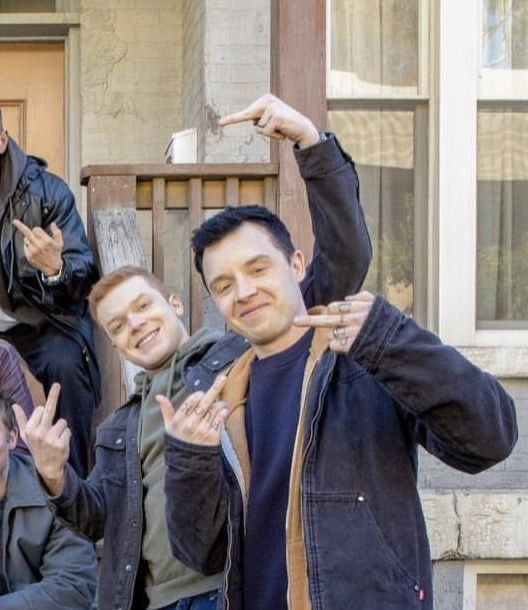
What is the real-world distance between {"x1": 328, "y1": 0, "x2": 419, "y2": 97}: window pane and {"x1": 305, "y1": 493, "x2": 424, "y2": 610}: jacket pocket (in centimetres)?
284

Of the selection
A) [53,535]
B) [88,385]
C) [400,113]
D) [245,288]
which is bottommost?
[53,535]

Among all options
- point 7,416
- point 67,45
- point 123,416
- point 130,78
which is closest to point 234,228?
point 123,416

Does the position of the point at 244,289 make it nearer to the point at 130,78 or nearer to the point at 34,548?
the point at 34,548

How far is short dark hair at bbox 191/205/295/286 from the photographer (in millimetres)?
2732

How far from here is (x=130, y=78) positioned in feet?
20.9

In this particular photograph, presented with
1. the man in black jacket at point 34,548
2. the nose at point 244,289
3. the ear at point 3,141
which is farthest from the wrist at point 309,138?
the ear at point 3,141

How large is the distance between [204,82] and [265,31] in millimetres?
369

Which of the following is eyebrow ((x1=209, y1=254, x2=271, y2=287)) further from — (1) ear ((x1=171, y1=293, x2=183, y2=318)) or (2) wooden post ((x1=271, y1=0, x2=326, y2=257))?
(2) wooden post ((x1=271, y1=0, x2=326, y2=257))

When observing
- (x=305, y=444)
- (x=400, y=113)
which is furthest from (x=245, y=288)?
(x=400, y=113)

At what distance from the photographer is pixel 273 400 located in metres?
2.63

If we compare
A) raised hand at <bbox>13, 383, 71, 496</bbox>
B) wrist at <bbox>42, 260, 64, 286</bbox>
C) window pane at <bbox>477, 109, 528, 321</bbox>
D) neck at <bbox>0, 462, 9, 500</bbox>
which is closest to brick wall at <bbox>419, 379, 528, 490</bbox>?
window pane at <bbox>477, 109, 528, 321</bbox>

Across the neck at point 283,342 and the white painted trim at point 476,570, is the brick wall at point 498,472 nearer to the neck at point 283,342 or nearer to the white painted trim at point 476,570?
the white painted trim at point 476,570

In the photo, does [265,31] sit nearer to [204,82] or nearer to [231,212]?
[204,82]

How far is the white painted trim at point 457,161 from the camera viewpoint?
489 cm
